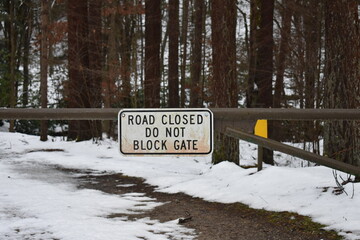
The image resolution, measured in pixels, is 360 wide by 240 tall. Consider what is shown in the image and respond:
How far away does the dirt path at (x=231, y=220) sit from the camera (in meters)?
5.43

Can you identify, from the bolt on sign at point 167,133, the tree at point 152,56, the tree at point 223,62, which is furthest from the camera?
the tree at point 152,56

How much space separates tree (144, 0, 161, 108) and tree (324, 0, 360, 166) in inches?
453

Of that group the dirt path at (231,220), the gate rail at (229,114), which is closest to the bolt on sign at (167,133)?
the gate rail at (229,114)

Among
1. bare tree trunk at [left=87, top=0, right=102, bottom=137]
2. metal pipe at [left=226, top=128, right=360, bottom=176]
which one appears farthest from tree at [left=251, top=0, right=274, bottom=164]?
metal pipe at [left=226, top=128, right=360, bottom=176]

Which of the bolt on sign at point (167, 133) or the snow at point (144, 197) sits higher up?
the bolt on sign at point (167, 133)

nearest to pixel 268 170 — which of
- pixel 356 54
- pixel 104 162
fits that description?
pixel 356 54

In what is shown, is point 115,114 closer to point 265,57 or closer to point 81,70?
point 265,57

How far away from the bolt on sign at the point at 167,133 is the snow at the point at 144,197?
1970 mm

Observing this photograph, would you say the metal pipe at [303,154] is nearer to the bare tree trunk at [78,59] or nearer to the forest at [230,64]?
the forest at [230,64]

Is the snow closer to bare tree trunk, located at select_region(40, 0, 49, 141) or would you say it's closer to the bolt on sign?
the bolt on sign

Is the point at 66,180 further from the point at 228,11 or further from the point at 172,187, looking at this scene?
the point at 228,11

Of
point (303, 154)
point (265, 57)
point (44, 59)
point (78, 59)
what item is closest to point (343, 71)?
point (303, 154)

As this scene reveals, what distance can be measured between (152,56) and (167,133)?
15.4 meters

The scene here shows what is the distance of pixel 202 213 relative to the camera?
6660mm
